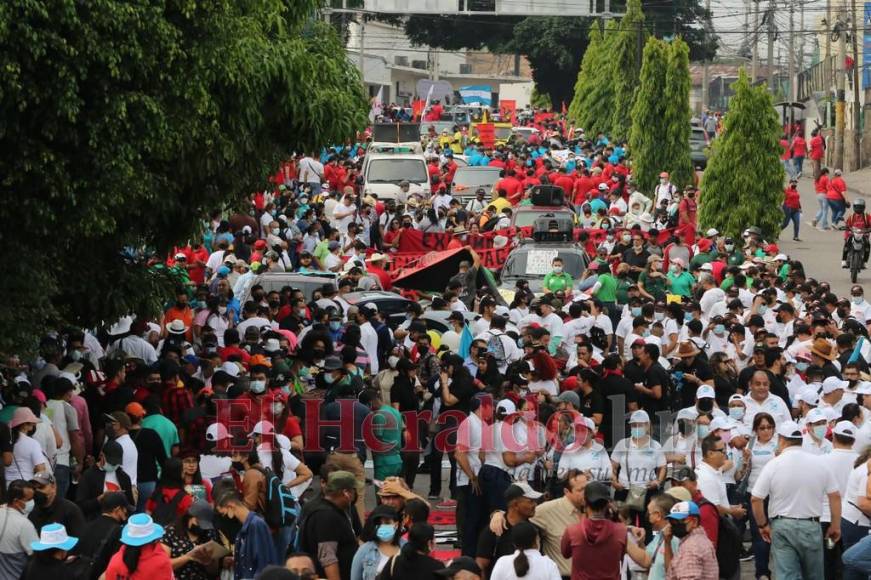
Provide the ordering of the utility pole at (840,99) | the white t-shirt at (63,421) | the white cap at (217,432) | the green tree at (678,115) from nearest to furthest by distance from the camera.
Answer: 1. the white cap at (217,432)
2. the white t-shirt at (63,421)
3. the green tree at (678,115)
4. the utility pole at (840,99)

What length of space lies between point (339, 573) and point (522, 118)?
224ft

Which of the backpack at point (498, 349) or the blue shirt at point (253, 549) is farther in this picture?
the backpack at point (498, 349)

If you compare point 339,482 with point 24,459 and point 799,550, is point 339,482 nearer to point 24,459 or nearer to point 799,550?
point 24,459

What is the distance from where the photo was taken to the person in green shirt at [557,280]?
25562mm

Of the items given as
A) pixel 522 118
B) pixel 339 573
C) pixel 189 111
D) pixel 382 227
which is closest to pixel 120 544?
pixel 339 573

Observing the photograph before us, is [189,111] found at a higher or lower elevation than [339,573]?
higher

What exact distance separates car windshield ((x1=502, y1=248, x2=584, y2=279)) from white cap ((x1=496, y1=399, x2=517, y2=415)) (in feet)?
41.2

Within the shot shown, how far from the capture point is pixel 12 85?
1333cm

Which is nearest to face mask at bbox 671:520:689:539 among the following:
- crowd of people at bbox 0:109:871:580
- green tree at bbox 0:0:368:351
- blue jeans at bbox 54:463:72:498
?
crowd of people at bbox 0:109:871:580

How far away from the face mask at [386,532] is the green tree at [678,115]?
112ft

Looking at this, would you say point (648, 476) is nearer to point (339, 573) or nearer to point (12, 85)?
point (339, 573)

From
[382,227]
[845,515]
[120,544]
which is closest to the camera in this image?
[120,544]

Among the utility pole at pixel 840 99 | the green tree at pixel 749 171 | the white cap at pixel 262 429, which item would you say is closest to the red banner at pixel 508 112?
the utility pole at pixel 840 99

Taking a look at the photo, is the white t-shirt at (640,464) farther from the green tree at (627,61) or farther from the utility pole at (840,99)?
the green tree at (627,61)
